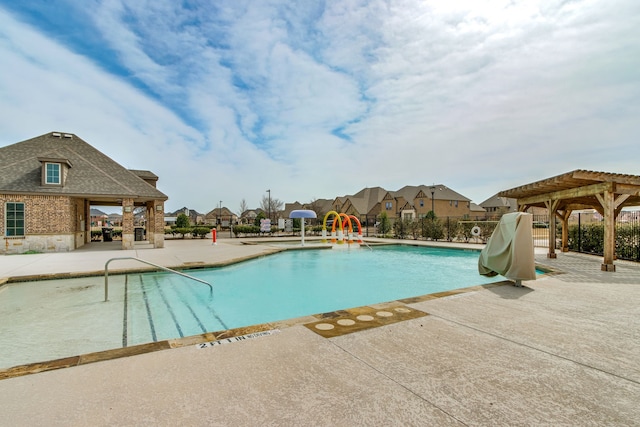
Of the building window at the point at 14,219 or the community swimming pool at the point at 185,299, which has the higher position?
the building window at the point at 14,219

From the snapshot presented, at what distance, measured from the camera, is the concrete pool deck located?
A: 2182 mm

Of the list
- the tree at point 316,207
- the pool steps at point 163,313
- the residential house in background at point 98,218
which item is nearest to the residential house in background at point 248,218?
the tree at point 316,207

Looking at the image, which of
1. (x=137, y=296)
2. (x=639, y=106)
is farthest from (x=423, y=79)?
(x=137, y=296)

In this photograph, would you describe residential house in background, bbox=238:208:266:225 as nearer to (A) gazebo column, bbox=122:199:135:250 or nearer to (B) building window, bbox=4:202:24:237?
(A) gazebo column, bbox=122:199:135:250

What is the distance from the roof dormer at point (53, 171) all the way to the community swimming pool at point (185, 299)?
31.1ft

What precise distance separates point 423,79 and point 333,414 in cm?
1244

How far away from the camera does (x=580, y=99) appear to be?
450 inches

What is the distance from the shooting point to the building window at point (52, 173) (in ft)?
50.0

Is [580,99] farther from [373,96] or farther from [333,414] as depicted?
[333,414]

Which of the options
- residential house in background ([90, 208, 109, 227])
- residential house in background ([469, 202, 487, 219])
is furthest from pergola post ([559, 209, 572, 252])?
residential house in background ([90, 208, 109, 227])

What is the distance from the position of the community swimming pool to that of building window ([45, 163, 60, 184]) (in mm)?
9560

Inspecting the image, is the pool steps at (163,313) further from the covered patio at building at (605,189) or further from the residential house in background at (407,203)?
the residential house in background at (407,203)

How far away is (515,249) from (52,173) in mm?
20108

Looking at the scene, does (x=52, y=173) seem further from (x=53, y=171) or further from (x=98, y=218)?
(x=98, y=218)
